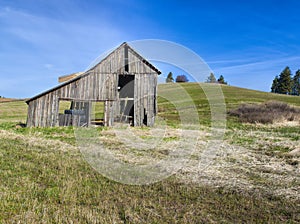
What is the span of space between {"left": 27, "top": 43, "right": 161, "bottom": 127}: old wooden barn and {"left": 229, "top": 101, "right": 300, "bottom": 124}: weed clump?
1206 cm

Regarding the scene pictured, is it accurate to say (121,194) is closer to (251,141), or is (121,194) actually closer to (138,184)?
(138,184)

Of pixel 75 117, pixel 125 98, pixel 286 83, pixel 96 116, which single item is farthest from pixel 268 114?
pixel 286 83

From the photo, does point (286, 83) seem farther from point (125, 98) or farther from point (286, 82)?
point (125, 98)

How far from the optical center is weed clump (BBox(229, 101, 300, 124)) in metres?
26.8

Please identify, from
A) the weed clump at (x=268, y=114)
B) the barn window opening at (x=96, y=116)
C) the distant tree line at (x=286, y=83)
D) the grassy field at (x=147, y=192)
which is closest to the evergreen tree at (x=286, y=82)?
the distant tree line at (x=286, y=83)

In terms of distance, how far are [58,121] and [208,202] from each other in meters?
17.4

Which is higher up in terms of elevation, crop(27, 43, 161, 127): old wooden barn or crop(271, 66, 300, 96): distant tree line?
crop(271, 66, 300, 96): distant tree line

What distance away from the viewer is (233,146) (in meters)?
14.1

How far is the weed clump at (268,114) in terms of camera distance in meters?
26.8

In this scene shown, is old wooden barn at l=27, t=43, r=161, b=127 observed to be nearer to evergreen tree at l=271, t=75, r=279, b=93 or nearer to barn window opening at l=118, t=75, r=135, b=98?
barn window opening at l=118, t=75, r=135, b=98

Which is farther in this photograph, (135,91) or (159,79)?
(159,79)

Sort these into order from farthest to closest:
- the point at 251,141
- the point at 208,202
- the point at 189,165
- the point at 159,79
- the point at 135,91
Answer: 1. the point at 159,79
2. the point at 135,91
3. the point at 251,141
4. the point at 189,165
5. the point at 208,202

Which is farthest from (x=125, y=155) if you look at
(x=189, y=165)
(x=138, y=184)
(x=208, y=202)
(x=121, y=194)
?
(x=208, y=202)

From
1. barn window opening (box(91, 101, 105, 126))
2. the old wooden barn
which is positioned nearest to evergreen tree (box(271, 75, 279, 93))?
barn window opening (box(91, 101, 105, 126))
